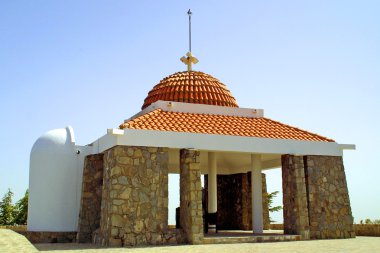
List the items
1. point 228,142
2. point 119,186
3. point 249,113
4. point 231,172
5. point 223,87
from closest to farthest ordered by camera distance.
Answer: point 119,186
point 228,142
point 249,113
point 223,87
point 231,172

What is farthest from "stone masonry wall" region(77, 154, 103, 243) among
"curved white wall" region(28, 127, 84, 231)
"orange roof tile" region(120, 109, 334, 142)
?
"orange roof tile" region(120, 109, 334, 142)

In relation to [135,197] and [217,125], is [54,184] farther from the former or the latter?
[217,125]

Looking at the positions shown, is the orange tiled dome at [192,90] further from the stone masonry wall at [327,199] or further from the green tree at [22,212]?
the green tree at [22,212]

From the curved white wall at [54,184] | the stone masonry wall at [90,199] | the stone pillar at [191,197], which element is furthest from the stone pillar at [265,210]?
the curved white wall at [54,184]

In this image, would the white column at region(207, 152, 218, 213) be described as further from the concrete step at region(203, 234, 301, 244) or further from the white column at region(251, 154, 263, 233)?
the concrete step at region(203, 234, 301, 244)

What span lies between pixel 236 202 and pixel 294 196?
600 centimetres

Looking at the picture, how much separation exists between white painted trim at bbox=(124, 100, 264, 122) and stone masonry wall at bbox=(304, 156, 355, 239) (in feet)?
10.3

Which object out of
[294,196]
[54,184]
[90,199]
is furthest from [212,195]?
[54,184]

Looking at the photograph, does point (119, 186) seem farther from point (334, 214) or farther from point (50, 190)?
point (334, 214)

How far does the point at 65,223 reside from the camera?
15.3 meters

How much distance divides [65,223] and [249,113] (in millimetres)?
8213

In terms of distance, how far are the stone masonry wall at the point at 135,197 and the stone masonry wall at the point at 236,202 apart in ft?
25.3

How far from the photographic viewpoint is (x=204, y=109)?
54.6 feet

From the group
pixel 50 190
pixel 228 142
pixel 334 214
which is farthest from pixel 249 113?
pixel 50 190
